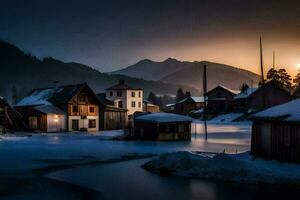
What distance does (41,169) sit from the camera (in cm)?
2419

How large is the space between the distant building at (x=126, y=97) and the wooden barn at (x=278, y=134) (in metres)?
74.0

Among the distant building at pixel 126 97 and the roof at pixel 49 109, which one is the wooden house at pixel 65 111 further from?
the distant building at pixel 126 97

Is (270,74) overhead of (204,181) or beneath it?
overhead

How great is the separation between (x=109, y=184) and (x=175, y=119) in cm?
2795

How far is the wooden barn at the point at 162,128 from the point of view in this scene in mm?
46062

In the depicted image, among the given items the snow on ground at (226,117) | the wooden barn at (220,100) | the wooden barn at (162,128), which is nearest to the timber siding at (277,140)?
the wooden barn at (162,128)

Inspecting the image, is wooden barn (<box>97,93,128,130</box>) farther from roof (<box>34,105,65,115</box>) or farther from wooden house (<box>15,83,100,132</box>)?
roof (<box>34,105,65,115</box>)

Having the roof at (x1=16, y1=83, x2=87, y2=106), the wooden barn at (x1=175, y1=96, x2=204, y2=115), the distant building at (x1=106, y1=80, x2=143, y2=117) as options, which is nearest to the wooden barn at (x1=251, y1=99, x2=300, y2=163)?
the roof at (x1=16, y1=83, x2=87, y2=106)

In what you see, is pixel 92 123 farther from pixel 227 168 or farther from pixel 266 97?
pixel 227 168

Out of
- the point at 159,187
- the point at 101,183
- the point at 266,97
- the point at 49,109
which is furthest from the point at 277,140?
the point at 266,97

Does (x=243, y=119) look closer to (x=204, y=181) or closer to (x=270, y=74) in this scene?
(x=270, y=74)

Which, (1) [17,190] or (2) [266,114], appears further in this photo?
(2) [266,114]

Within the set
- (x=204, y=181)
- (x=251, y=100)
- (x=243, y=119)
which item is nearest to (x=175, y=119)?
(x=204, y=181)

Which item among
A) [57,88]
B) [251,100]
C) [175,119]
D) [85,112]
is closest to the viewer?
[175,119]
